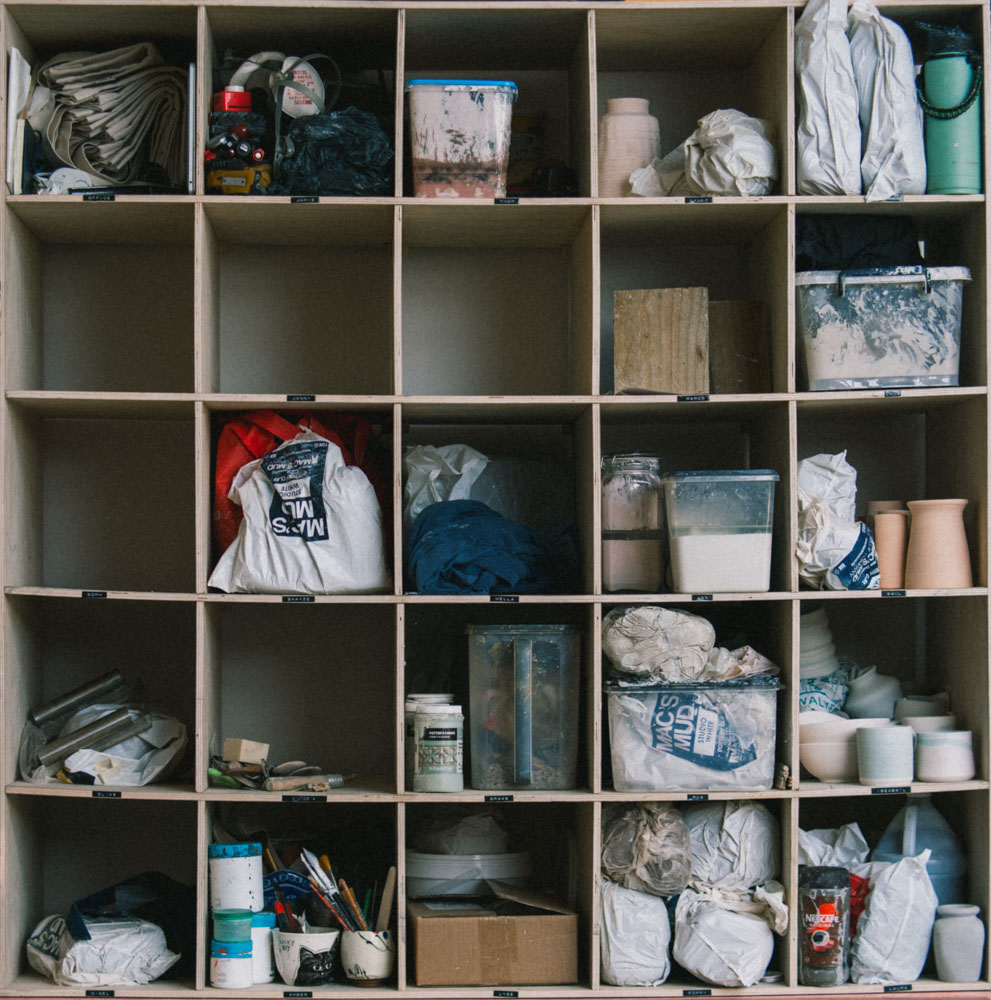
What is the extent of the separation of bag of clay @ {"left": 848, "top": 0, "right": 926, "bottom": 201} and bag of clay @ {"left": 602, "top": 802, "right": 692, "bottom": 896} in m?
1.86

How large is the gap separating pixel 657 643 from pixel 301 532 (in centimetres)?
106

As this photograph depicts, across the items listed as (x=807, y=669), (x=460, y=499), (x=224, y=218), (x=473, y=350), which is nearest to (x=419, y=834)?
(x=460, y=499)

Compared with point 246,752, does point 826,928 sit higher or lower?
lower

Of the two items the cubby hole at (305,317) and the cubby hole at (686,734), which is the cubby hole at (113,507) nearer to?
the cubby hole at (305,317)

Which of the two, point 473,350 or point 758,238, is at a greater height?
point 758,238

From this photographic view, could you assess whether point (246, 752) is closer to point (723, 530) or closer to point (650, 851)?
point (650, 851)

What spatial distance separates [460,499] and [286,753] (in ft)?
3.42

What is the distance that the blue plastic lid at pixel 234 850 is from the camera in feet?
10.0

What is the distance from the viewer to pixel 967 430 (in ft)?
10.6

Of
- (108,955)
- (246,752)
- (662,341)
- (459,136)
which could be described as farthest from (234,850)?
(459,136)

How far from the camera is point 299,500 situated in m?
3.13

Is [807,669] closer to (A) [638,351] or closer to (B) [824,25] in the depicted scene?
(A) [638,351]

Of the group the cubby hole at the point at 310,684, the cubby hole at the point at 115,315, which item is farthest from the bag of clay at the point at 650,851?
the cubby hole at the point at 115,315

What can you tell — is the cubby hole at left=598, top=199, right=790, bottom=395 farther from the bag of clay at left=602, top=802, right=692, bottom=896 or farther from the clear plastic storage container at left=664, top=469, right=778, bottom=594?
the bag of clay at left=602, top=802, right=692, bottom=896
